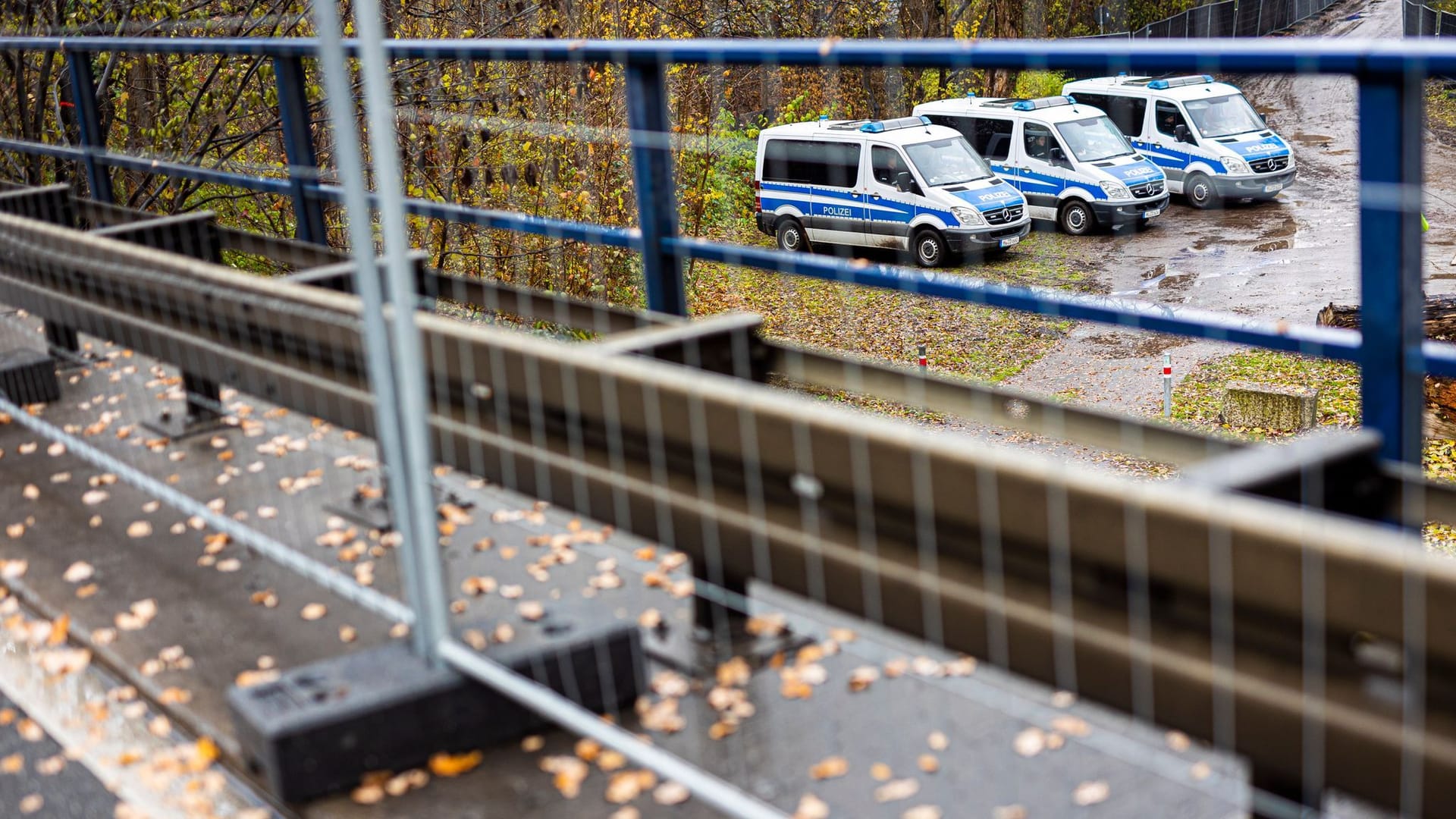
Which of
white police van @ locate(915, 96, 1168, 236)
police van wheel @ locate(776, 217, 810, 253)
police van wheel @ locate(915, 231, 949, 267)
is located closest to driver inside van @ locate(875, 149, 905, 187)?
police van wheel @ locate(915, 231, 949, 267)

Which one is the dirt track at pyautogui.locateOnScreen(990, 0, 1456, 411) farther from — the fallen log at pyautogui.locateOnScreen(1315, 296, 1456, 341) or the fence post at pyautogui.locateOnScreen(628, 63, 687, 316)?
the fence post at pyautogui.locateOnScreen(628, 63, 687, 316)

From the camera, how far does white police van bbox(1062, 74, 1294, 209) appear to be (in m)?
37.7

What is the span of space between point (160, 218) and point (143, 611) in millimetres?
2323

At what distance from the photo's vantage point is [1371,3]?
250ft

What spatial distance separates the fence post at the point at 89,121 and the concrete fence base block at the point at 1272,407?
17.4 meters

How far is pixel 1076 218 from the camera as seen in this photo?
1423 inches

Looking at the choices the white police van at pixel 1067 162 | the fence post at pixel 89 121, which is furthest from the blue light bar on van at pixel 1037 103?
the fence post at pixel 89 121

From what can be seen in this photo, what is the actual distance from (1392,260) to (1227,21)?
7008cm

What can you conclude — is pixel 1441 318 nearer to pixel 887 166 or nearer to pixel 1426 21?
pixel 887 166

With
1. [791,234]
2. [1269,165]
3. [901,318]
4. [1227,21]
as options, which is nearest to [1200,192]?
[1269,165]

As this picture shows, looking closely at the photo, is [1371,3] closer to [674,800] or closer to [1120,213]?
[1120,213]

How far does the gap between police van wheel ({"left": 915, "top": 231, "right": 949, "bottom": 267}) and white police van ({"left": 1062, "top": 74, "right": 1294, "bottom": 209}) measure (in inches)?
342

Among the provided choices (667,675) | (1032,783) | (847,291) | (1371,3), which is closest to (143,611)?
(667,675)

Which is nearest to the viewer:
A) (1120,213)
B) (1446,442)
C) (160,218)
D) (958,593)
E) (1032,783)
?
(958,593)
